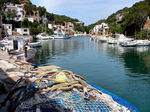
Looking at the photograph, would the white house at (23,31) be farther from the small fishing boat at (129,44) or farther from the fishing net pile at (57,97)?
the fishing net pile at (57,97)

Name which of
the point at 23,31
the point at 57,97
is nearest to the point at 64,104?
the point at 57,97

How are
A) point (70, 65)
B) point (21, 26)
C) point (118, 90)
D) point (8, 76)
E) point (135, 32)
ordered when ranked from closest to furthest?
1. point (8, 76)
2. point (118, 90)
3. point (70, 65)
4. point (135, 32)
5. point (21, 26)

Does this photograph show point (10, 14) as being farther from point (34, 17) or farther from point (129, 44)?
point (129, 44)

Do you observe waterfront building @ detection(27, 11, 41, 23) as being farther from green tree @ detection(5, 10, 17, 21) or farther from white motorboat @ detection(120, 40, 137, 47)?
white motorboat @ detection(120, 40, 137, 47)

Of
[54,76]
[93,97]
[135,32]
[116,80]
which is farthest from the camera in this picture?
[135,32]

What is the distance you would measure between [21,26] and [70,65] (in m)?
84.9

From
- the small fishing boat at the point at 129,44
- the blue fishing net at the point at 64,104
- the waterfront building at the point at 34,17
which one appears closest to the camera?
the blue fishing net at the point at 64,104

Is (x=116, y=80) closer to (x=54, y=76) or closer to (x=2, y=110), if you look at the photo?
(x=54, y=76)

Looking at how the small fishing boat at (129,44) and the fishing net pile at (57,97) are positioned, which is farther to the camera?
the small fishing boat at (129,44)

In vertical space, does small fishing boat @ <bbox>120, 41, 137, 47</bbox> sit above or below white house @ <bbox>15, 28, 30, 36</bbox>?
below

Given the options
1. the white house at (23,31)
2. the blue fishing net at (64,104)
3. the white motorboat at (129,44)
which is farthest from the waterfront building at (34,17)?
the blue fishing net at (64,104)

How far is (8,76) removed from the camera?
22594 millimetres

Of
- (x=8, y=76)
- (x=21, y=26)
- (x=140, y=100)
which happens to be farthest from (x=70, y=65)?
(x=21, y=26)

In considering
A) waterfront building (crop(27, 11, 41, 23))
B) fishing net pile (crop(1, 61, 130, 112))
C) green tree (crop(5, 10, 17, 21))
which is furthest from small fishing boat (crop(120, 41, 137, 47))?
fishing net pile (crop(1, 61, 130, 112))
